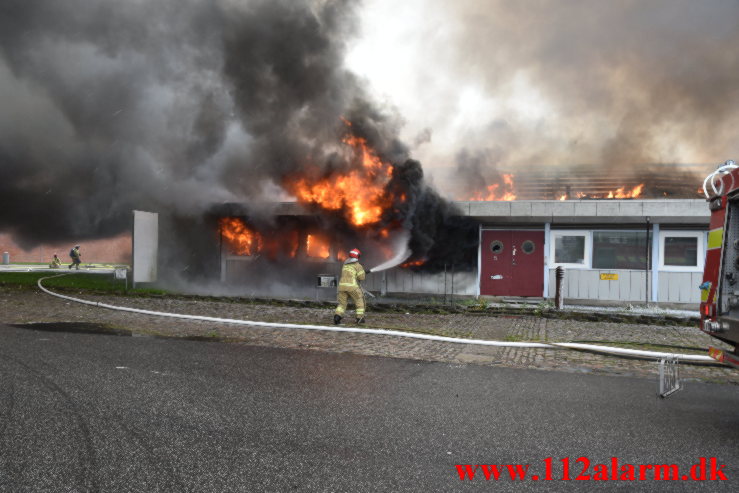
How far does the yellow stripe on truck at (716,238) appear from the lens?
197 inches

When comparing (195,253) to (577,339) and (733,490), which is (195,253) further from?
(733,490)

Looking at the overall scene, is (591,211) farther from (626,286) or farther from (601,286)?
(626,286)

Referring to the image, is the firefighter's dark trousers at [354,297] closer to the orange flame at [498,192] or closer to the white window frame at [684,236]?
the white window frame at [684,236]

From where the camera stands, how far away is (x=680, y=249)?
14.3 m

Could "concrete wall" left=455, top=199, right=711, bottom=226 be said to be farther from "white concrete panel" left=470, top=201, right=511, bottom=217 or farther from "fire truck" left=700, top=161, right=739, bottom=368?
"fire truck" left=700, top=161, right=739, bottom=368

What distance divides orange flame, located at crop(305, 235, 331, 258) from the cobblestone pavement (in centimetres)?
383

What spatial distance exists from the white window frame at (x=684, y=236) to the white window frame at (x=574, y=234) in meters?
1.85

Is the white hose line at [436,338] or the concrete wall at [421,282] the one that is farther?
the concrete wall at [421,282]

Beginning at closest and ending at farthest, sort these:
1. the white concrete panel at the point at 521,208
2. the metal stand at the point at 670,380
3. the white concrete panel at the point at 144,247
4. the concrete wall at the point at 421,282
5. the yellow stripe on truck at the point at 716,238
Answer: the yellow stripe on truck at the point at 716,238 < the metal stand at the point at 670,380 < the white concrete panel at the point at 521,208 < the concrete wall at the point at 421,282 < the white concrete panel at the point at 144,247

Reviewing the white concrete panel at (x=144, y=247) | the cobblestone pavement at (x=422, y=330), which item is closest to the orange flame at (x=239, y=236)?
the white concrete panel at (x=144, y=247)

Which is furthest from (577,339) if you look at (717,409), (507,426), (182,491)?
(182,491)

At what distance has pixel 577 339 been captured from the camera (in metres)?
8.80

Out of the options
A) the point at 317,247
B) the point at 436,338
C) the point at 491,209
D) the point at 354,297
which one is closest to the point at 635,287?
the point at 491,209

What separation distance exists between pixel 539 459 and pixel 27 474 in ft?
11.1
